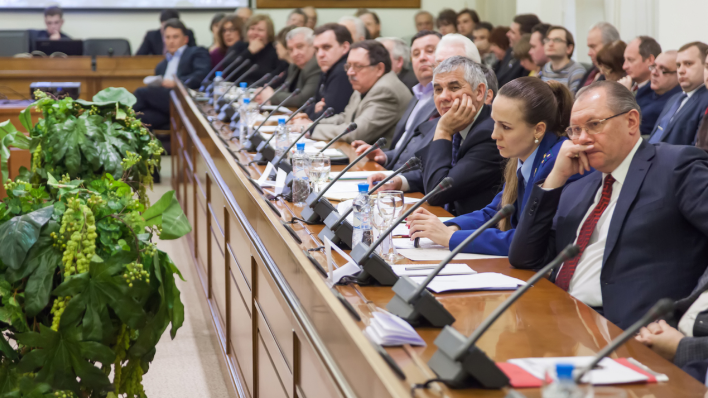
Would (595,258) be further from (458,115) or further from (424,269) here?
(458,115)

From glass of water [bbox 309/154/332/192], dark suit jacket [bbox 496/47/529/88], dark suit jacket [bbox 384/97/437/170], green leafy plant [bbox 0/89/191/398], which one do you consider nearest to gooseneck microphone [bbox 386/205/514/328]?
green leafy plant [bbox 0/89/191/398]

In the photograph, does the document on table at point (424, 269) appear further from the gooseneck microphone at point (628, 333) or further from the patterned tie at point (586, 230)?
the gooseneck microphone at point (628, 333)

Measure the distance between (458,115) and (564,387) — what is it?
191cm

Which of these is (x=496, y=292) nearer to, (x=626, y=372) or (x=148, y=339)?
(x=626, y=372)

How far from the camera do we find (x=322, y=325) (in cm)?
147

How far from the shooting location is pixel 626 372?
1.21 meters

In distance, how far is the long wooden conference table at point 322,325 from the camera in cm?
121

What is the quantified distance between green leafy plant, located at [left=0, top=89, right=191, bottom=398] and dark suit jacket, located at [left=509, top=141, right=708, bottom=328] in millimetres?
928

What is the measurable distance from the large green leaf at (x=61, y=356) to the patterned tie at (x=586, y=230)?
1134mm

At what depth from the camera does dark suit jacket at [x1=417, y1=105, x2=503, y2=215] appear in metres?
2.69

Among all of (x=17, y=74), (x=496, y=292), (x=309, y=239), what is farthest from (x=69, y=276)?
(x=17, y=74)

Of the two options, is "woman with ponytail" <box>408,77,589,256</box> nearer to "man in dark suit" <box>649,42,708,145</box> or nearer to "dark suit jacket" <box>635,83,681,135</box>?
"man in dark suit" <box>649,42,708,145</box>

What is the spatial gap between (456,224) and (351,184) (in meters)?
0.58

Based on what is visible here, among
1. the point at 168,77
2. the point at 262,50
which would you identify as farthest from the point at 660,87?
the point at 168,77
